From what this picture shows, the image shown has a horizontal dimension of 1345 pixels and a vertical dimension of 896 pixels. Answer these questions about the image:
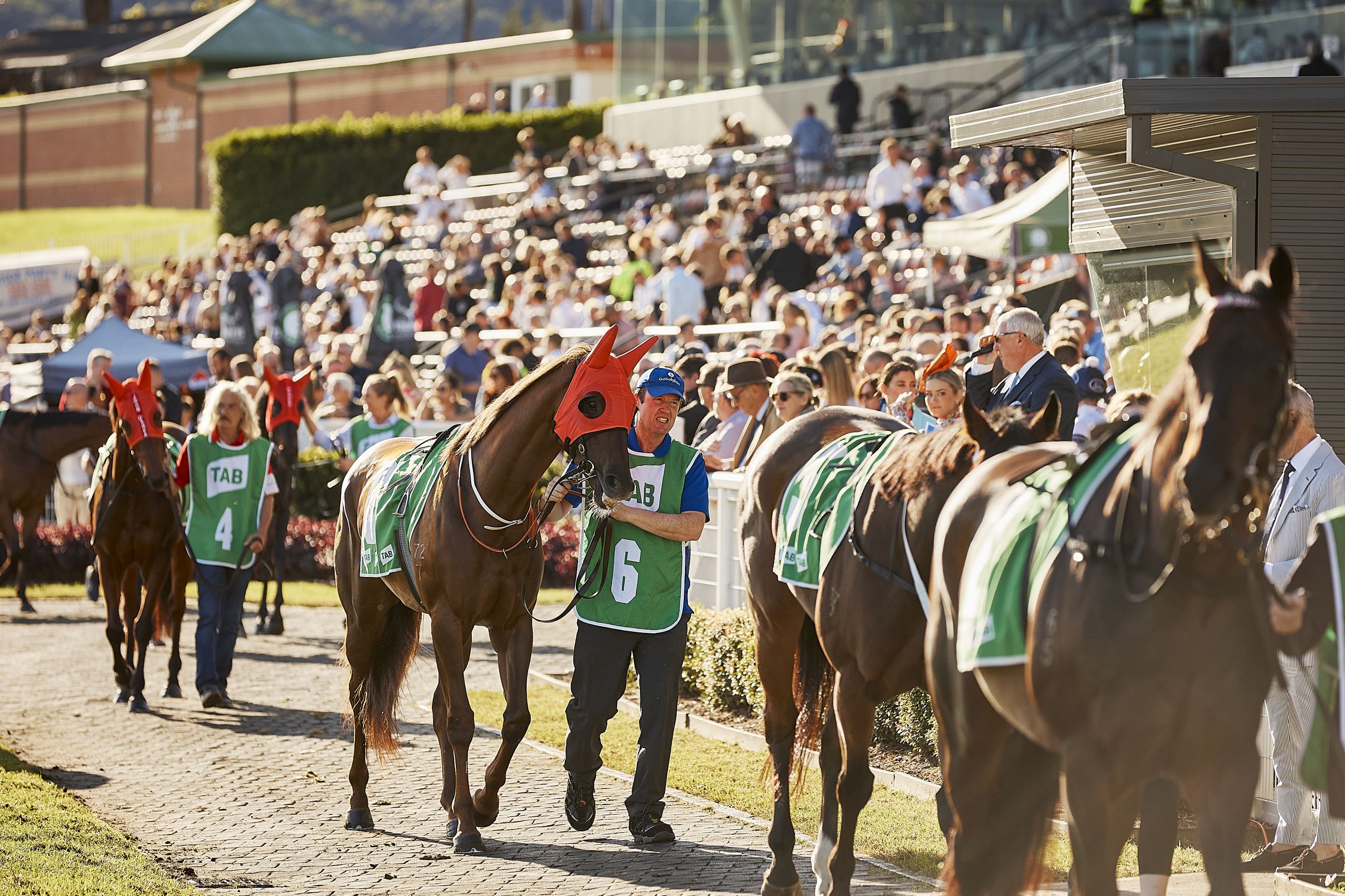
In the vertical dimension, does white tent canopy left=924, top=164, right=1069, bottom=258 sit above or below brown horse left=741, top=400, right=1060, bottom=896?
above

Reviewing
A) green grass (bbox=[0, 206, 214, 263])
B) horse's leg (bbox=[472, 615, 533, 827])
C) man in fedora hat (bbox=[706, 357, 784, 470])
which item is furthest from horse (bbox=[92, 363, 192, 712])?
green grass (bbox=[0, 206, 214, 263])

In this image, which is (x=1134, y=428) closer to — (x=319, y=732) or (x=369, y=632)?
(x=369, y=632)

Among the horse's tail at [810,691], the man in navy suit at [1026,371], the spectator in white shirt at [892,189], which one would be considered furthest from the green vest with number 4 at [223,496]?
the spectator in white shirt at [892,189]

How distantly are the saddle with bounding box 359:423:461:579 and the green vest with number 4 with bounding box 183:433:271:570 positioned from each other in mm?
3157

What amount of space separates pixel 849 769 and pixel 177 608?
6.86m

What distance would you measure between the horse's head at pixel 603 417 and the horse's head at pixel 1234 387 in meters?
3.11

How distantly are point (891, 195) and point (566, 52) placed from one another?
1052 inches

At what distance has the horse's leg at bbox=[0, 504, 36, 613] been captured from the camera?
15211 mm

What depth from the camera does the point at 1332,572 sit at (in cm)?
376

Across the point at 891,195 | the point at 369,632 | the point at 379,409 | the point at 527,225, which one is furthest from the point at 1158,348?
the point at 527,225

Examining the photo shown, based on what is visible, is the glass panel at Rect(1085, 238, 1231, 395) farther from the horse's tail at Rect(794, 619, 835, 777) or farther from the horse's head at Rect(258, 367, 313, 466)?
the horse's head at Rect(258, 367, 313, 466)

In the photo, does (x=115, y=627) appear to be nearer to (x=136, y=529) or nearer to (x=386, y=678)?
(x=136, y=529)

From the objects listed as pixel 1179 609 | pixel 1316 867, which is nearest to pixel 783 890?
A: pixel 1316 867

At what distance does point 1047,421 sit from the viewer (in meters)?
4.98
